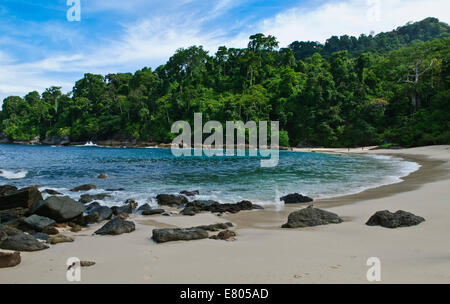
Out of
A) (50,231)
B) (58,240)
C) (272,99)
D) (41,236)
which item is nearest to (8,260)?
(58,240)

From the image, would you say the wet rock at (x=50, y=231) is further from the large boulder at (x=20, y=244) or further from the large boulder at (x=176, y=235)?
the large boulder at (x=176, y=235)

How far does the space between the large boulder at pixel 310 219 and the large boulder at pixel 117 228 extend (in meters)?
4.09

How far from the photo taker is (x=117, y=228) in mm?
7391

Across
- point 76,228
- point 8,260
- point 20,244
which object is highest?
point 8,260

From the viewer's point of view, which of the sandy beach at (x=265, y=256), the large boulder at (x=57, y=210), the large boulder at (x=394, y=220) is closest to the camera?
the sandy beach at (x=265, y=256)

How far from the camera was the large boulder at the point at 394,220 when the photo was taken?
668 centimetres

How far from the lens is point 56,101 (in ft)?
366

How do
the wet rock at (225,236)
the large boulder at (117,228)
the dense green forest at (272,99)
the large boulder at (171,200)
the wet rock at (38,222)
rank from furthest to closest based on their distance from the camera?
the dense green forest at (272,99)
the large boulder at (171,200)
the wet rock at (38,222)
the large boulder at (117,228)
the wet rock at (225,236)

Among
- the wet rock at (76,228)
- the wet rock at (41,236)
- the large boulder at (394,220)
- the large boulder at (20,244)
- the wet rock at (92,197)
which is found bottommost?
the wet rock at (92,197)

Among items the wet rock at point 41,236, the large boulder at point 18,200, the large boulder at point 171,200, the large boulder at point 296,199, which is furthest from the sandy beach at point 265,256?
the large boulder at point 18,200

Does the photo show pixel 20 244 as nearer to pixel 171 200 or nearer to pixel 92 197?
pixel 171 200

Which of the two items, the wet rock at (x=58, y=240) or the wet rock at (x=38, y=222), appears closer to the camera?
the wet rock at (x=58, y=240)

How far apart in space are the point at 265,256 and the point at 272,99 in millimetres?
75119
